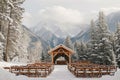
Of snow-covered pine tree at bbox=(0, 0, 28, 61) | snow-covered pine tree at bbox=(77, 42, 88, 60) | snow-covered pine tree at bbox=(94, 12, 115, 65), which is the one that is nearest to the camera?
snow-covered pine tree at bbox=(0, 0, 28, 61)

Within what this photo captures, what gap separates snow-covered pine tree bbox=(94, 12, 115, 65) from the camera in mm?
59594

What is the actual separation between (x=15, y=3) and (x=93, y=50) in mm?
21257

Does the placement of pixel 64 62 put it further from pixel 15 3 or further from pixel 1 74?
pixel 1 74

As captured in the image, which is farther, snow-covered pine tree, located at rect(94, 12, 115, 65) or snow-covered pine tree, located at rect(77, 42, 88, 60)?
snow-covered pine tree, located at rect(77, 42, 88, 60)

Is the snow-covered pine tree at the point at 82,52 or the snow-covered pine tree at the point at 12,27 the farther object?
the snow-covered pine tree at the point at 82,52

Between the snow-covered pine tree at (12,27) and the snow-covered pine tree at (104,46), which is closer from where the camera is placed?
the snow-covered pine tree at (12,27)

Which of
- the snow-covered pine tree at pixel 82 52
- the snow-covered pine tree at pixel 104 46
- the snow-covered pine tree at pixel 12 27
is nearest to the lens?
the snow-covered pine tree at pixel 12 27

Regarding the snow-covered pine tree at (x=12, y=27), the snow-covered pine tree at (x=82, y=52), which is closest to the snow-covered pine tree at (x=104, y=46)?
the snow-covered pine tree at (x=12, y=27)

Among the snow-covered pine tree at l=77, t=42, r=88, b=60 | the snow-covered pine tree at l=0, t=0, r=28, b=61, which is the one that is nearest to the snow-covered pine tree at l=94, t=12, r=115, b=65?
the snow-covered pine tree at l=0, t=0, r=28, b=61

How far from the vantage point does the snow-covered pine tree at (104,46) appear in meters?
59.6

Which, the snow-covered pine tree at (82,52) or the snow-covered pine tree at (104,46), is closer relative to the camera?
the snow-covered pine tree at (104,46)

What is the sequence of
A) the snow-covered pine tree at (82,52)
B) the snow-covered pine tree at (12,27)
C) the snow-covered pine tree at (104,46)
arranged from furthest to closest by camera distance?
the snow-covered pine tree at (82,52) < the snow-covered pine tree at (104,46) < the snow-covered pine tree at (12,27)

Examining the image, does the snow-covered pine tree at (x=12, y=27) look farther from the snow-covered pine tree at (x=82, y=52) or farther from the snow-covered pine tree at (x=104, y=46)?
the snow-covered pine tree at (x=82, y=52)

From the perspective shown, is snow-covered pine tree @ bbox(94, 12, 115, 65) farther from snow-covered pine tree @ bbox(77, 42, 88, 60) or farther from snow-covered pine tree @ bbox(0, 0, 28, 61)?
snow-covered pine tree @ bbox(77, 42, 88, 60)
